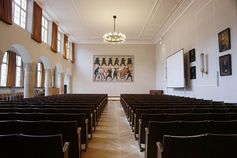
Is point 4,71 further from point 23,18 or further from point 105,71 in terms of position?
point 105,71

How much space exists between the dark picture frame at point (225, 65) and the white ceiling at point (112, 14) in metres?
4.76

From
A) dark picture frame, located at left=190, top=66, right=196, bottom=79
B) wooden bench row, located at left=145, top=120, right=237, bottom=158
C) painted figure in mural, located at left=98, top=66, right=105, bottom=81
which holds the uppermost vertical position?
painted figure in mural, located at left=98, top=66, right=105, bottom=81

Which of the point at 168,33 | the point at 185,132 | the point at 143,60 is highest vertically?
the point at 168,33

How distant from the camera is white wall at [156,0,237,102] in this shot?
26.0 ft

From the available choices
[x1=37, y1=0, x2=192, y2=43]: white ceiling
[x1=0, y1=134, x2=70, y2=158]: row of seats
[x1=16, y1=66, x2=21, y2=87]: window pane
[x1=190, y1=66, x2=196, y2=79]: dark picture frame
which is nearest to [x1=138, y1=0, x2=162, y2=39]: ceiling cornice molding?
[x1=37, y1=0, x2=192, y2=43]: white ceiling

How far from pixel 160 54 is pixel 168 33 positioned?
10.9 feet

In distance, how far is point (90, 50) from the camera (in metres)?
22.5

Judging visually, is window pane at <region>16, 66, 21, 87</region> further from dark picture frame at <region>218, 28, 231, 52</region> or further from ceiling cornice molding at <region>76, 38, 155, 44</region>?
dark picture frame at <region>218, 28, 231, 52</region>

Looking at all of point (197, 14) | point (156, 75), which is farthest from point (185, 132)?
point (156, 75)

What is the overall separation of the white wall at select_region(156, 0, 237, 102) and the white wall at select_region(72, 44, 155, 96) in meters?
7.82

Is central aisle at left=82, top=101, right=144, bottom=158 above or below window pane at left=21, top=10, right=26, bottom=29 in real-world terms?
below

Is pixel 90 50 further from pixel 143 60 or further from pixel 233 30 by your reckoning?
pixel 233 30

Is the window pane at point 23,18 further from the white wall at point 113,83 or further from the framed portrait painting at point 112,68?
the framed portrait painting at point 112,68

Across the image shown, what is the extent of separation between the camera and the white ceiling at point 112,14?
40.8 feet
